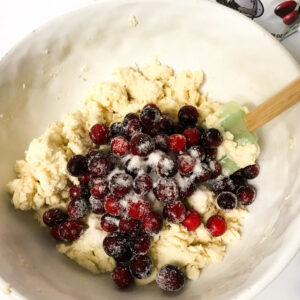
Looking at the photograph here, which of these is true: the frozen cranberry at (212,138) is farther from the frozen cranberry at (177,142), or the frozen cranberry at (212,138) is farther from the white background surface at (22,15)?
the white background surface at (22,15)

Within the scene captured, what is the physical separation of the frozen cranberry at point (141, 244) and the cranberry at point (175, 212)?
71mm

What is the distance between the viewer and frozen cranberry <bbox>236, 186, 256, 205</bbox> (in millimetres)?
1032

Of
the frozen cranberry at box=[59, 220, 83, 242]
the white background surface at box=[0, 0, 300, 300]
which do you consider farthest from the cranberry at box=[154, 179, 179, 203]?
the white background surface at box=[0, 0, 300, 300]

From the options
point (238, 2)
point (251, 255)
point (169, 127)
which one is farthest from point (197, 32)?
point (251, 255)

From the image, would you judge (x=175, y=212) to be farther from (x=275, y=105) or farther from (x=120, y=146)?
(x=275, y=105)

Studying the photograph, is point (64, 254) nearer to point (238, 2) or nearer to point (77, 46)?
point (77, 46)

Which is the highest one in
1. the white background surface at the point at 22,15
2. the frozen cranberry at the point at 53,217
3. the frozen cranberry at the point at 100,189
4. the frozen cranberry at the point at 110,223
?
the white background surface at the point at 22,15

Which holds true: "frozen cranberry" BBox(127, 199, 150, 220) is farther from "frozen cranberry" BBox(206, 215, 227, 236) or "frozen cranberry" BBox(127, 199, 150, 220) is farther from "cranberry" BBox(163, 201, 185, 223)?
"frozen cranberry" BBox(206, 215, 227, 236)

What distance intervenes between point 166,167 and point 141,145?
0.08 metres

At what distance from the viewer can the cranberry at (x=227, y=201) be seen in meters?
1.01

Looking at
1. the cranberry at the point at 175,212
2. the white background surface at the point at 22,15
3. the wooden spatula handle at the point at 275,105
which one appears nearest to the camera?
the wooden spatula handle at the point at 275,105

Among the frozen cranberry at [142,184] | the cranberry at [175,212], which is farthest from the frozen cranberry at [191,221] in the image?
the frozen cranberry at [142,184]

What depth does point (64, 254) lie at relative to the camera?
1036mm

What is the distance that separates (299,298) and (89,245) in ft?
1.94
